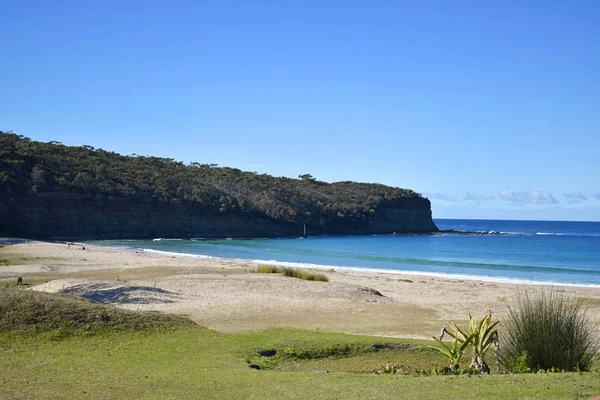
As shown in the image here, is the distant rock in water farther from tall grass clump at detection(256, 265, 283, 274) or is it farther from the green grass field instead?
the green grass field

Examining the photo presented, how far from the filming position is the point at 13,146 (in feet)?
275

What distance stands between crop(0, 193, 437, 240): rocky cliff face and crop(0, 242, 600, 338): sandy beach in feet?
146

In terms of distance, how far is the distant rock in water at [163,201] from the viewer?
2953 inches

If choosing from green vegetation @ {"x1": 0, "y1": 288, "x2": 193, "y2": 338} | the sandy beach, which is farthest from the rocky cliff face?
green vegetation @ {"x1": 0, "y1": 288, "x2": 193, "y2": 338}

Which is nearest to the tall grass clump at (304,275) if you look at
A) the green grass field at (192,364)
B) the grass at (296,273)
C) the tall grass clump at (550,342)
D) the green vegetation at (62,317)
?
the grass at (296,273)

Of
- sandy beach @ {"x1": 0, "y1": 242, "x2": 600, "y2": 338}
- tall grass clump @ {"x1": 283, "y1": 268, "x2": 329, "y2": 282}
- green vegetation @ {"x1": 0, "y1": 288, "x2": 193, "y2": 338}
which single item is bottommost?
sandy beach @ {"x1": 0, "y1": 242, "x2": 600, "y2": 338}

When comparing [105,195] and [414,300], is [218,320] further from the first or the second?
[105,195]

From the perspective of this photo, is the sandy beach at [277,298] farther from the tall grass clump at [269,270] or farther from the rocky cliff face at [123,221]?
the rocky cliff face at [123,221]

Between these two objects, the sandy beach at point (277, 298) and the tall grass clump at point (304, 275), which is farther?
the tall grass clump at point (304, 275)

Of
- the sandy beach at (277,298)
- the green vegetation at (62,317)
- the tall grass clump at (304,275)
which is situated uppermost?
the green vegetation at (62,317)

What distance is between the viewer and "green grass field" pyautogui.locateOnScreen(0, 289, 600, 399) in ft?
26.4

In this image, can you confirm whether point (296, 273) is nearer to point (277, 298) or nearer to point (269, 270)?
point (269, 270)

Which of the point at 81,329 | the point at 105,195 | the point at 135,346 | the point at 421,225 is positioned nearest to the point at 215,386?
the point at 135,346

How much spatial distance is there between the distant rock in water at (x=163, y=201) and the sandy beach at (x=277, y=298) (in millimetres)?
46545
